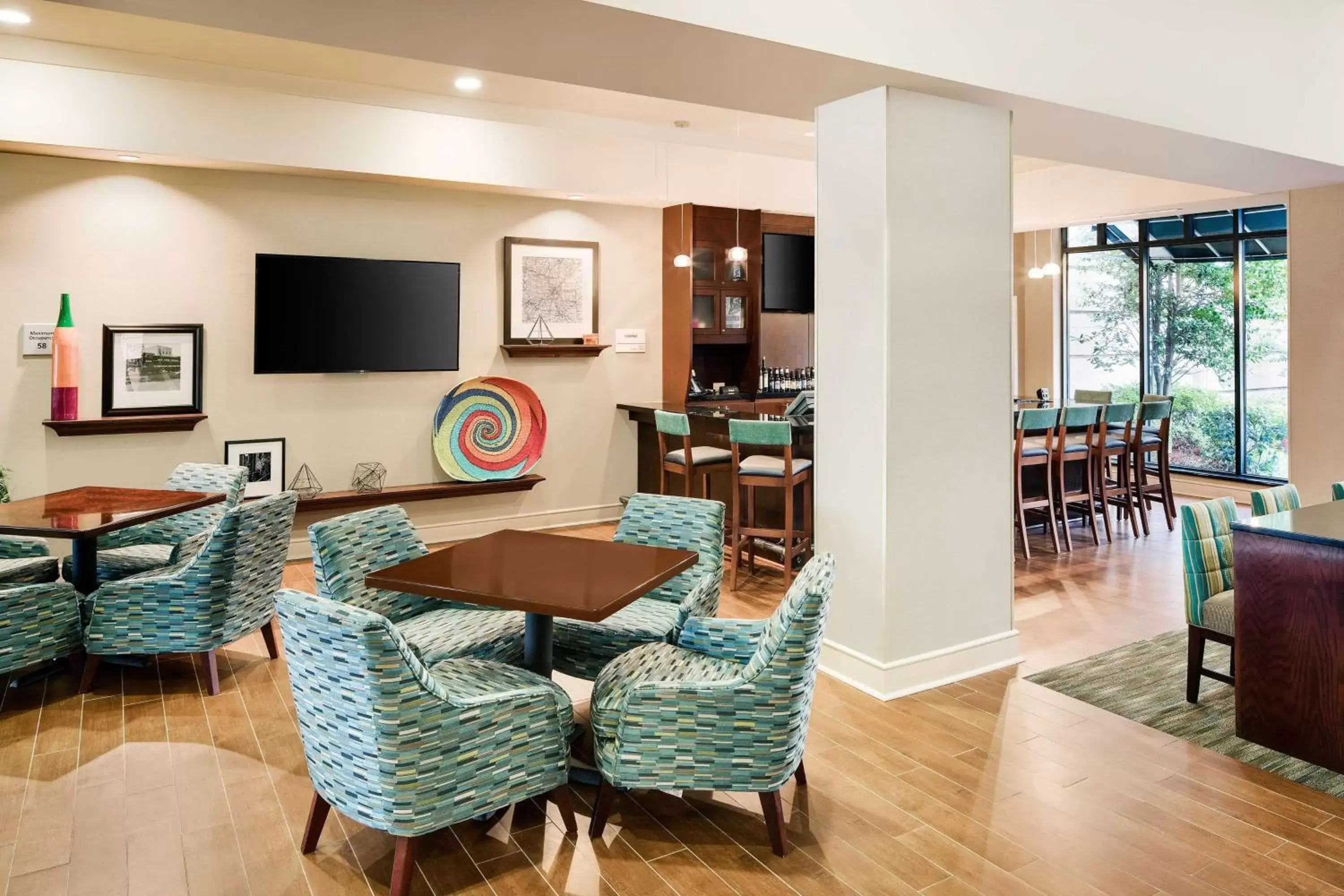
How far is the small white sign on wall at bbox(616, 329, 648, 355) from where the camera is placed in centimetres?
732

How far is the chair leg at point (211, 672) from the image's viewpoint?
382 cm

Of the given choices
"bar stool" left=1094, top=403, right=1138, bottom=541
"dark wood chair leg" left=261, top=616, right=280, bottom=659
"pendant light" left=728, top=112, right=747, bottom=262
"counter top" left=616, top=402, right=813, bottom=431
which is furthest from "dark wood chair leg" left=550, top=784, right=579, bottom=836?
"bar stool" left=1094, top=403, right=1138, bottom=541

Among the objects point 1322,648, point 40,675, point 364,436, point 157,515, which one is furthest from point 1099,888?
point 364,436

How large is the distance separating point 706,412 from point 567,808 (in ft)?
12.4

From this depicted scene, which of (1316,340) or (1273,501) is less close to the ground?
(1316,340)

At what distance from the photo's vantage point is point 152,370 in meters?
5.59

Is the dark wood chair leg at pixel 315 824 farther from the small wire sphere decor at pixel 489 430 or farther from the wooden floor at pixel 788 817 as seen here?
the small wire sphere decor at pixel 489 430

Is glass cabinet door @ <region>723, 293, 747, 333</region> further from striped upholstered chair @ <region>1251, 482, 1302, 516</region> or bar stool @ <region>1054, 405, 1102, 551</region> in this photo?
striped upholstered chair @ <region>1251, 482, 1302, 516</region>

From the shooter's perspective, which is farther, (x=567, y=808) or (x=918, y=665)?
(x=918, y=665)

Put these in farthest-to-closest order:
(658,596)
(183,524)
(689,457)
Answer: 1. (689,457)
2. (183,524)
3. (658,596)

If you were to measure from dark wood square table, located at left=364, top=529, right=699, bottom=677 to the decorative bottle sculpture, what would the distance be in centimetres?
323

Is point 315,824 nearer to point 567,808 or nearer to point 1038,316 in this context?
point 567,808

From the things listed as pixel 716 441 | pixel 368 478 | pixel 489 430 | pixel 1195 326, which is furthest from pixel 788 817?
pixel 1195 326

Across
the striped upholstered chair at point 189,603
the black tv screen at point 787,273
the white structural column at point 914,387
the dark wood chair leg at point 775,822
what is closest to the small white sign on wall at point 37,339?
the striped upholstered chair at point 189,603
